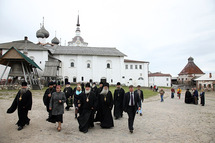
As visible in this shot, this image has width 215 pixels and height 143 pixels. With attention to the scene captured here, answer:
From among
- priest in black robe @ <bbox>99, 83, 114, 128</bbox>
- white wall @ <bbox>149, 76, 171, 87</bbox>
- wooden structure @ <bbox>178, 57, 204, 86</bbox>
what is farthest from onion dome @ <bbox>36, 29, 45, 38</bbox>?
wooden structure @ <bbox>178, 57, 204, 86</bbox>

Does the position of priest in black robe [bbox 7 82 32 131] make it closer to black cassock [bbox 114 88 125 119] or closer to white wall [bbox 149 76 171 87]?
black cassock [bbox 114 88 125 119]

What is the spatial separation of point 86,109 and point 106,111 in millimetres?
921

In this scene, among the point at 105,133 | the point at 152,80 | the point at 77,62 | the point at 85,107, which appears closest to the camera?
the point at 105,133

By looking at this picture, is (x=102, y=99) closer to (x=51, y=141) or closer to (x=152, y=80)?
(x=51, y=141)

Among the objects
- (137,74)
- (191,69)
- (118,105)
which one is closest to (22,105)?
(118,105)

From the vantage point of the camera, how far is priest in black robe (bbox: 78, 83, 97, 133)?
210 inches

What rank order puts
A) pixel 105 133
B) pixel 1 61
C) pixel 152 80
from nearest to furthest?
pixel 105 133
pixel 1 61
pixel 152 80

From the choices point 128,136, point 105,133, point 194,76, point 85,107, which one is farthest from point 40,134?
point 194,76

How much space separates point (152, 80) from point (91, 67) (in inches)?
1027

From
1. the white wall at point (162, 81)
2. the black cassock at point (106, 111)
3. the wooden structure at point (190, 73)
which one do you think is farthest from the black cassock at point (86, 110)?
the wooden structure at point (190, 73)

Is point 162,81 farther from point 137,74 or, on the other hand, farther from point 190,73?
point 137,74

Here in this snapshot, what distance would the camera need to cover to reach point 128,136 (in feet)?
16.1

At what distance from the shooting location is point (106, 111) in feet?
19.6

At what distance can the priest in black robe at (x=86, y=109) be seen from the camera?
5.32m
